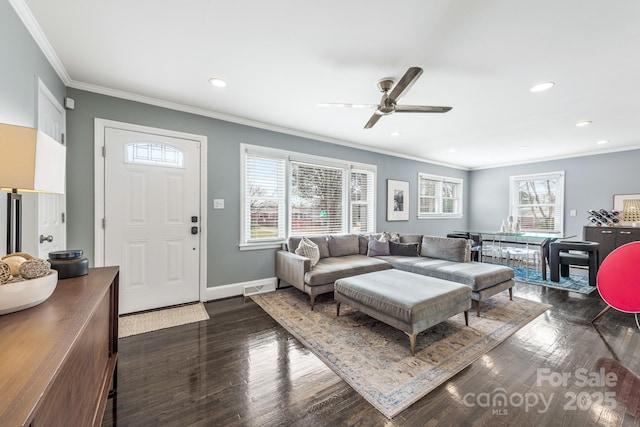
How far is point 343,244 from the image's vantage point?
14.2ft

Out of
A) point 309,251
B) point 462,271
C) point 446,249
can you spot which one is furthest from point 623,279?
point 309,251

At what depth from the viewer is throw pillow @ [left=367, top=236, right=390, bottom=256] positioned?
Result: 4.39 m

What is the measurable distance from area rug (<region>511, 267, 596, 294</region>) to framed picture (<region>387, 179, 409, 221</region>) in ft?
7.73

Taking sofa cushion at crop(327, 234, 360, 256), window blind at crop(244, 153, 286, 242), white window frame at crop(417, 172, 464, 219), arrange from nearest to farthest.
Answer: window blind at crop(244, 153, 286, 242) < sofa cushion at crop(327, 234, 360, 256) < white window frame at crop(417, 172, 464, 219)

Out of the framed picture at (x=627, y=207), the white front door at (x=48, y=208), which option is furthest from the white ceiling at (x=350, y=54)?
the framed picture at (x=627, y=207)

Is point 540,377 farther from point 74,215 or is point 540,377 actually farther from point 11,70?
point 74,215

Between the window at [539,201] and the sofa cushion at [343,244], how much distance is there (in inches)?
167

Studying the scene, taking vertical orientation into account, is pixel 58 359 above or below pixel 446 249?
above

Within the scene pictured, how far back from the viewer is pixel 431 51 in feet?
6.95

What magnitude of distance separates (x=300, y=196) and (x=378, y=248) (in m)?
1.58

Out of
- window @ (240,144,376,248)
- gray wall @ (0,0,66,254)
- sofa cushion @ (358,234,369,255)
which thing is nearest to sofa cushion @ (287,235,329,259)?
window @ (240,144,376,248)

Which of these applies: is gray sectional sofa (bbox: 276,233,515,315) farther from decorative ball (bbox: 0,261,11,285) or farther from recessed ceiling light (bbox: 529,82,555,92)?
decorative ball (bbox: 0,261,11,285)

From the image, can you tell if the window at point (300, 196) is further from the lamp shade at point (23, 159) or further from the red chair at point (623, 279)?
the red chair at point (623, 279)

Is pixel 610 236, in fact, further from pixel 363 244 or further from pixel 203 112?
pixel 203 112
